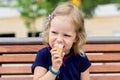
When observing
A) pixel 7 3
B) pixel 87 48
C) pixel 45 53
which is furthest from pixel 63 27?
pixel 7 3

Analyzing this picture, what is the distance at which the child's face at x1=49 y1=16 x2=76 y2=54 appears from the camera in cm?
338

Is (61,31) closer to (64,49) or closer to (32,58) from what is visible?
(64,49)

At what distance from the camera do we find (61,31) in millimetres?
3381

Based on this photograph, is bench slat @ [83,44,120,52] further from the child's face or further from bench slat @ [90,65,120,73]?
the child's face

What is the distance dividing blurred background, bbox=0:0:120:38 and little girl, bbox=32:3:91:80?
1485 centimetres

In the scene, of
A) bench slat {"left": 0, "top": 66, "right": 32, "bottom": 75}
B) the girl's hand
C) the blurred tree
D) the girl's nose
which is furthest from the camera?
the blurred tree

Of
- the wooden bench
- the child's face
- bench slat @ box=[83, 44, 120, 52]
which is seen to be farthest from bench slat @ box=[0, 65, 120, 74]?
the child's face

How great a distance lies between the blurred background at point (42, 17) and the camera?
18734mm

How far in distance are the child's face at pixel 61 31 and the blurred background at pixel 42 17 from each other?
1505 cm

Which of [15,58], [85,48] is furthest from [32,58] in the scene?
[85,48]

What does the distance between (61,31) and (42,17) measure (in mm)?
16017

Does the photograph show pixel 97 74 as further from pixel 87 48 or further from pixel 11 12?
pixel 11 12

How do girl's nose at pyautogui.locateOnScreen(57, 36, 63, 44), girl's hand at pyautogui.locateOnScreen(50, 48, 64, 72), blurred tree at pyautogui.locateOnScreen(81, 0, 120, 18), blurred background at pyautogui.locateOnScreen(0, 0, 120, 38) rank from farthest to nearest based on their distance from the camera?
blurred background at pyautogui.locateOnScreen(0, 0, 120, 38)
blurred tree at pyautogui.locateOnScreen(81, 0, 120, 18)
girl's nose at pyautogui.locateOnScreen(57, 36, 63, 44)
girl's hand at pyautogui.locateOnScreen(50, 48, 64, 72)

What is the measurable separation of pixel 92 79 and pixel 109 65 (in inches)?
8.0
